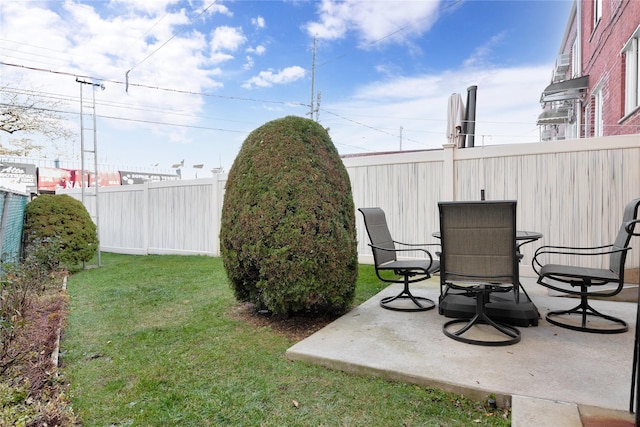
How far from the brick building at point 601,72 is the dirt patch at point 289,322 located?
251 inches

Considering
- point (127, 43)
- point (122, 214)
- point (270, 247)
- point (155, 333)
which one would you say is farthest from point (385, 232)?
point (127, 43)

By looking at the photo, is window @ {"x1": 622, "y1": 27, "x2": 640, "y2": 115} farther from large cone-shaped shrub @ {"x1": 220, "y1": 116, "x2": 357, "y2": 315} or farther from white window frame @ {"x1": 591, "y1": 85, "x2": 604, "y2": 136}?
large cone-shaped shrub @ {"x1": 220, "y1": 116, "x2": 357, "y2": 315}

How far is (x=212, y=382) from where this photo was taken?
2.36 meters

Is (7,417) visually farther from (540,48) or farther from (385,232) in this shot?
(540,48)

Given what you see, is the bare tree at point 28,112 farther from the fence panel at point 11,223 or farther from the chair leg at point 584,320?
the chair leg at point 584,320

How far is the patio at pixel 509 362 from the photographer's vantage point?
189 cm

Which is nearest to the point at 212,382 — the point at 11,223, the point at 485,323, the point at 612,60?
the point at 485,323

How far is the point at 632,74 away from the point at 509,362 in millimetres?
6840

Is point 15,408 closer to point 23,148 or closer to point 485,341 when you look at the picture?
point 485,341

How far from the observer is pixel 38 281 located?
15.7ft

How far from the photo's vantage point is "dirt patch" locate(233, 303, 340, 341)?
3.34 m

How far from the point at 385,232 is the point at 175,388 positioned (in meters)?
2.91

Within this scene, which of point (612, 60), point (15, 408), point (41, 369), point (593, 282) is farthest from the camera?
point (612, 60)

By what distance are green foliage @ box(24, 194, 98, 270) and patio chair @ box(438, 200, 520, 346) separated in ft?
21.6
